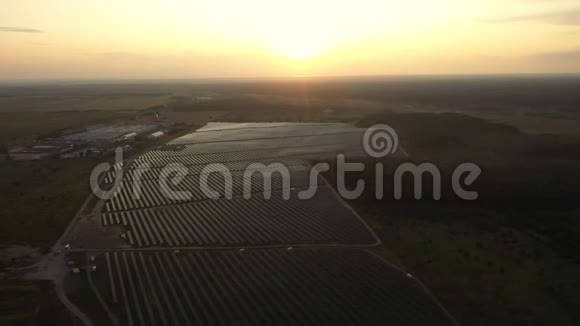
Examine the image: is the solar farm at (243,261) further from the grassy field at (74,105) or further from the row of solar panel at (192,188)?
the grassy field at (74,105)

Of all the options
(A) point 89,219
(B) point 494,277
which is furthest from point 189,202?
(B) point 494,277

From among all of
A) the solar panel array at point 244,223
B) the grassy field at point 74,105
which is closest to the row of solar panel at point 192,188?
the solar panel array at point 244,223

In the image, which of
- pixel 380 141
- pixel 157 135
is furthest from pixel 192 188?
pixel 157 135

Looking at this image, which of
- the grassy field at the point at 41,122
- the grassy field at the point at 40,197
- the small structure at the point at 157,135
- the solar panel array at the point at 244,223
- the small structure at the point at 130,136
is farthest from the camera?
the grassy field at the point at 41,122

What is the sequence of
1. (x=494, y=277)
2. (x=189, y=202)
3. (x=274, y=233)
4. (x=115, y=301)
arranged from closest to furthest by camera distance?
(x=115, y=301) < (x=494, y=277) < (x=274, y=233) < (x=189, y=202)

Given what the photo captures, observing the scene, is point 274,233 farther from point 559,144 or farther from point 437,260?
point 559,144

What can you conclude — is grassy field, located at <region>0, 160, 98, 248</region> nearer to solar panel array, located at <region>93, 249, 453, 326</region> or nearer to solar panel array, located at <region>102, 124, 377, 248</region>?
solar panel array, located at <region>102, 124, 377, 248</region>

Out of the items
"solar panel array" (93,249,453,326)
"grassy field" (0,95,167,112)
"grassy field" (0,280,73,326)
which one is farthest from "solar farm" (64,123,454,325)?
"grassy field" (0,95,167,112)
